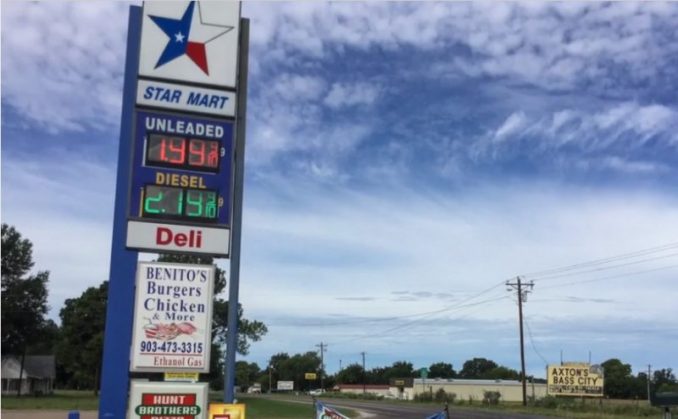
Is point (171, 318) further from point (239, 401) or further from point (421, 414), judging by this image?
point (239, 401)

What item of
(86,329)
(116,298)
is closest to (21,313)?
(86,329)

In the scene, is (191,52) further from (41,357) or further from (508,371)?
(508,371)

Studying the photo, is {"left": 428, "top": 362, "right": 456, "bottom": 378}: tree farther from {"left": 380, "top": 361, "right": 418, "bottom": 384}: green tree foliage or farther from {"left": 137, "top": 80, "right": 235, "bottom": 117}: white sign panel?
{"left": 137, "top": 80, "right": 235, "bottom": 117}: white sign panel

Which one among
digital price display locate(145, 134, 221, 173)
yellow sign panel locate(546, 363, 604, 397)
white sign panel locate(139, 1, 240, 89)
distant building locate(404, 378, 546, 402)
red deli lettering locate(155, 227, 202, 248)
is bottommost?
distant building locate(404, 378, 546, 402)

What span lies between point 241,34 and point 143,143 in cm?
228

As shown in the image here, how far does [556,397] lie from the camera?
62.2 metres

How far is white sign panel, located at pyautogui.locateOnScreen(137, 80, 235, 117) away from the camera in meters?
10.7

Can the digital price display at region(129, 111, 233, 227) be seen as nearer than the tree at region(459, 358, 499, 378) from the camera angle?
Yes

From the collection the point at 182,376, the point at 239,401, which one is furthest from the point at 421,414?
the point at 182,376

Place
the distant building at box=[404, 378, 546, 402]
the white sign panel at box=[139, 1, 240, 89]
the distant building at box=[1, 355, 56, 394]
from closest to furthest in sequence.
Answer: the white sign panel at box=[139, 1, 240, 89]
the distant building at box=[1, 355, 56, 394]
the distant building at box=[404, 378, 546, 402]

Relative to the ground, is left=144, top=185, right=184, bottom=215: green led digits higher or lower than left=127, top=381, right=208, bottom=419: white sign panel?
higher

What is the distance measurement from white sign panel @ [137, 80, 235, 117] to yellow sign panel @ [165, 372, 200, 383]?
3.70 metres

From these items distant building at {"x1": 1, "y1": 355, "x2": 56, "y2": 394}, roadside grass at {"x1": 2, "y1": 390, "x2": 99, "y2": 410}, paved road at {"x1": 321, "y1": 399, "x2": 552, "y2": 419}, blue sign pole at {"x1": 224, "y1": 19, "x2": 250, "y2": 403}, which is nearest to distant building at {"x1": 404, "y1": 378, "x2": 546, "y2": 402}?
distant building at {"x1": 1, "y1": 355, "x2": 56, "y2": 394}

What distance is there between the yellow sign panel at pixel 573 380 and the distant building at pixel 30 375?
51.1 metres
